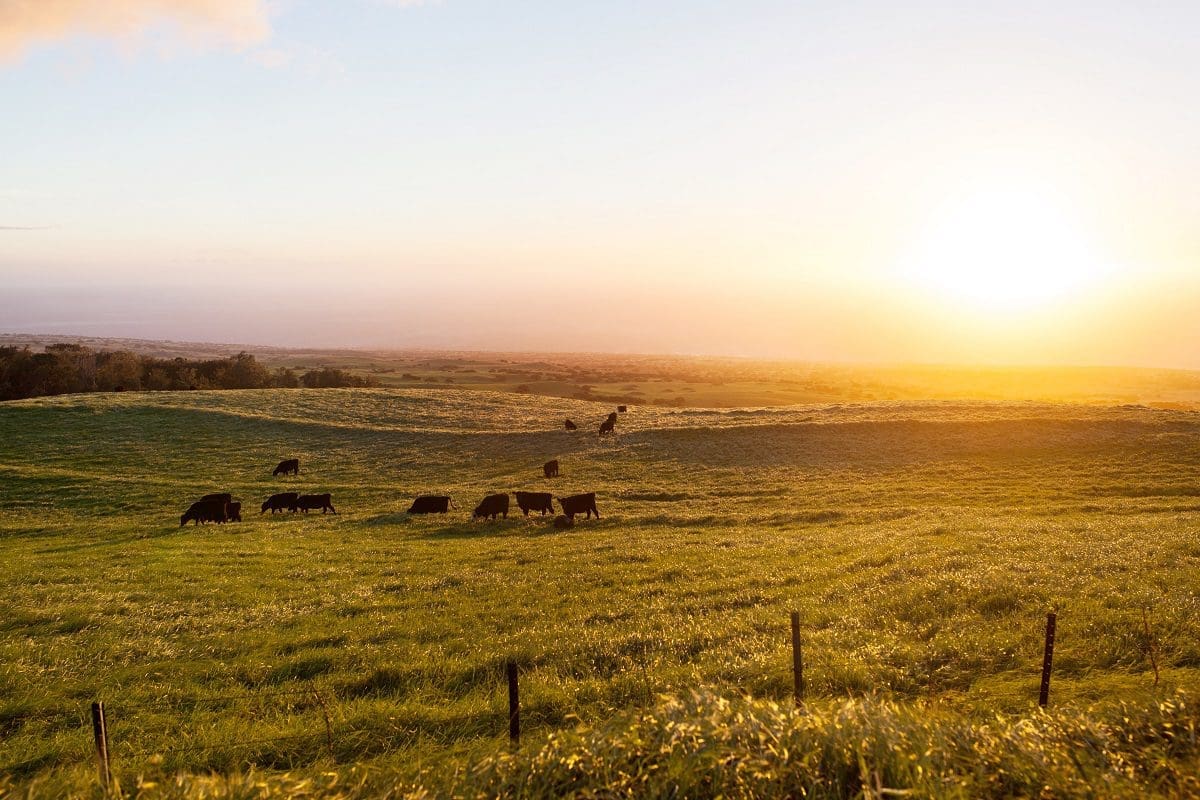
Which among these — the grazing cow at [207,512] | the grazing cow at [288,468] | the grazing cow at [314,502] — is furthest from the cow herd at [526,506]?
the grazing cow at [288,468]

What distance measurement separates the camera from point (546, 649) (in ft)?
41.6

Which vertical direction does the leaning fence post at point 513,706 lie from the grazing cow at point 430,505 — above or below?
above

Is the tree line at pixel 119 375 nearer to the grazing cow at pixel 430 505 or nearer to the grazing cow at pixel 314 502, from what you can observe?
the grazing cow at pixel 314 502

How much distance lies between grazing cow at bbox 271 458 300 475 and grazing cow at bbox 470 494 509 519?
19804 millimetres

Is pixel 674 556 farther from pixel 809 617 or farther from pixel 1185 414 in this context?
pixel 1185 414

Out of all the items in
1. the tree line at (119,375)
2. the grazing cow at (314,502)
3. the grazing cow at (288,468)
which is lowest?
the grazing cow at (314,502)

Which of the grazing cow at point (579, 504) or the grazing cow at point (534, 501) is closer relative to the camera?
the grazing cow at point (579, 504)

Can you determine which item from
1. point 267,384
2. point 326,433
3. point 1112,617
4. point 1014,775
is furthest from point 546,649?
point 267,384

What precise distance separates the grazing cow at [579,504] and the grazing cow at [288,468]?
78.0 ft

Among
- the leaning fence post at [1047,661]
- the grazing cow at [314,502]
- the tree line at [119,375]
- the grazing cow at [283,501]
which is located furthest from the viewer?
the tree line at [119,375]

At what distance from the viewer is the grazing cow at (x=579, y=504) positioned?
3347 centimetres

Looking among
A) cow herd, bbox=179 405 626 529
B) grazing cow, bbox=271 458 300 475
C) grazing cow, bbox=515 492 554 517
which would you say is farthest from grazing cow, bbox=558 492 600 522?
grazing cow, bbox=271 458 300 475

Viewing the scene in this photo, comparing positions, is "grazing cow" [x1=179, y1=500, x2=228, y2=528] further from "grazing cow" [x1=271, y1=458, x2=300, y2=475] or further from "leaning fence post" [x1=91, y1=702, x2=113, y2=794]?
"leaning fence post" [x1=91, y1=702, x2=113, y2=794]

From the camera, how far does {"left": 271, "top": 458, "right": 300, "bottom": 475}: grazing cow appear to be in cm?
4706
